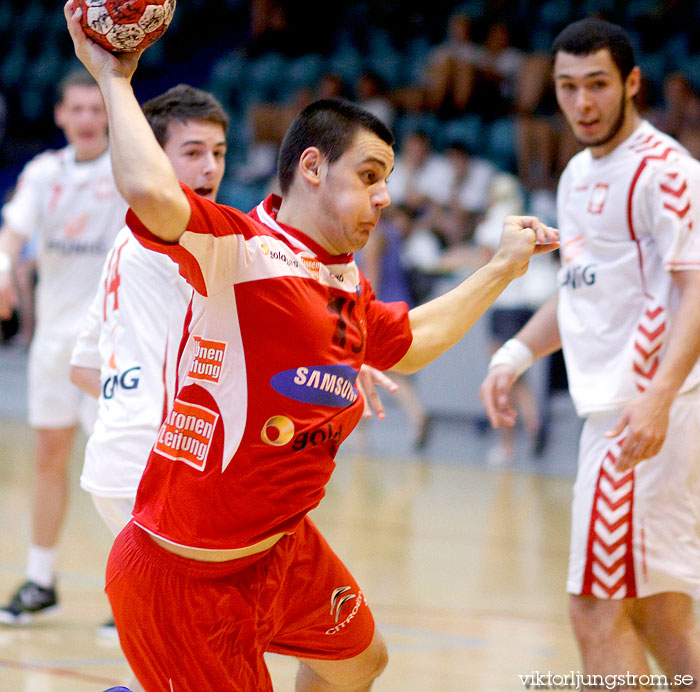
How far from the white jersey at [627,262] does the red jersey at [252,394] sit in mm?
1167

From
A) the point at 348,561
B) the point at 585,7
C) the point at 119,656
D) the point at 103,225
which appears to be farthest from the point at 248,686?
the point at 585,7

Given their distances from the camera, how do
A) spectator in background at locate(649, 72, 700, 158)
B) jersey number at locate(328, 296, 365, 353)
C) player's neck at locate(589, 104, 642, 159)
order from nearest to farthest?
1. jersey number at locate(328, 296, 365, 353)
2. player's neck at locate(589, 104, 642, 159)
3. spectator in background at locate(649, 72, 700, 158)

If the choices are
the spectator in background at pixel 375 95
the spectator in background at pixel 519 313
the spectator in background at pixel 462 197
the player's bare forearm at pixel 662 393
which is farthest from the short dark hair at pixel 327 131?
the spectator in background at pixel 375 95

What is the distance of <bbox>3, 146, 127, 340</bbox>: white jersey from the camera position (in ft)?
17.0

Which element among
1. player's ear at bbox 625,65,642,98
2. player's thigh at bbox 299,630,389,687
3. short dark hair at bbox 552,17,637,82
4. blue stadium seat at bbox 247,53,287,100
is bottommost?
player's thigh at bbox 299,630,389,687

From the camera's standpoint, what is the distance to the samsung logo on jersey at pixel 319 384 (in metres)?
2.39

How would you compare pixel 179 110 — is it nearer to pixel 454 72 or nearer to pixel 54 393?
pixel 54 393

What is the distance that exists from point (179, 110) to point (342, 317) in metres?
1.17

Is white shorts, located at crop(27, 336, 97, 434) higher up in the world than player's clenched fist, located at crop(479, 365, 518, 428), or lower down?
lower down

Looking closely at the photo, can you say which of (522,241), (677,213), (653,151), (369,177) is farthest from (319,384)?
(653,151)

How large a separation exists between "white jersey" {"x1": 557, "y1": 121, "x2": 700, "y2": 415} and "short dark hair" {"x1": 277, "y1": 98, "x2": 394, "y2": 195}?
1.11 m

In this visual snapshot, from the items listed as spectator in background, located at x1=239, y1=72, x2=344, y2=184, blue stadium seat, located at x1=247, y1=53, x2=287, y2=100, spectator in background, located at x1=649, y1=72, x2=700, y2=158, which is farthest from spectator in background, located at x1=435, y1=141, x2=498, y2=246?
blue stadium seat, located at x1=247, y1=53, x2=287, y2=100

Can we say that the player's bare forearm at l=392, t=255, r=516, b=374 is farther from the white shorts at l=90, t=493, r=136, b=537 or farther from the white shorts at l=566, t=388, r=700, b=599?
the white shorts at l=90, t=493, r=136, b=537

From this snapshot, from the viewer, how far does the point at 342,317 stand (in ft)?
8.19
